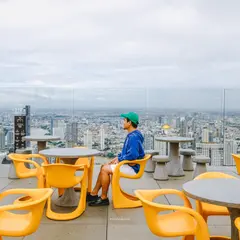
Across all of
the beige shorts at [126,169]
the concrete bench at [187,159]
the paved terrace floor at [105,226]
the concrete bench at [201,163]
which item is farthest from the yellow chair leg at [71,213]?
the concrete bench at [187,159]

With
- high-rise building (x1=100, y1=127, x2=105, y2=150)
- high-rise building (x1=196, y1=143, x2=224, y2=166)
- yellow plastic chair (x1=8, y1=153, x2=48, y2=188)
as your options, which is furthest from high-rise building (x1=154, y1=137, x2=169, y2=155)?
yellow plastic chair (x1=8, y1=153, x2=48, y2=188)

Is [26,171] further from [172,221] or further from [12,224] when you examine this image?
[172,221]

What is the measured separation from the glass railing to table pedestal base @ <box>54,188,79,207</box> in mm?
3768

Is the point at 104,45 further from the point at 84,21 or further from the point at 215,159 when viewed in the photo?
the point at 215,159

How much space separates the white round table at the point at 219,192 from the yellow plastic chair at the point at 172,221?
140mm

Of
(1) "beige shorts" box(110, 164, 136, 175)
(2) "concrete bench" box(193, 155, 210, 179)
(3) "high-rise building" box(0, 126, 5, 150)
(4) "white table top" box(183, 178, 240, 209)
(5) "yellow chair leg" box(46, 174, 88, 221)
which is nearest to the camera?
(4) "white table top" box(183, 178, 240, 209)

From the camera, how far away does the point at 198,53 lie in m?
11.9

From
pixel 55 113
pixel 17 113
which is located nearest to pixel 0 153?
pixel 17 113

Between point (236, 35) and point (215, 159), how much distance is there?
378 cm

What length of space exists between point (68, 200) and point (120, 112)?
14.0 ft

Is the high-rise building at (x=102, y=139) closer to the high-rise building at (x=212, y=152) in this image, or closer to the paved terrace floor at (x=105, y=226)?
the high-rise building at (x=212, y=152)

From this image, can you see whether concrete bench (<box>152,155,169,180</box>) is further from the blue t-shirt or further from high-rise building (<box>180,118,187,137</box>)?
high-rise building (<box>180,118,187,137</box>)

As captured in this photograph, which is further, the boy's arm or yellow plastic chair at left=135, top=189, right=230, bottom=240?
the boy's arm

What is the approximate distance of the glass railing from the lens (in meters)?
8.62
